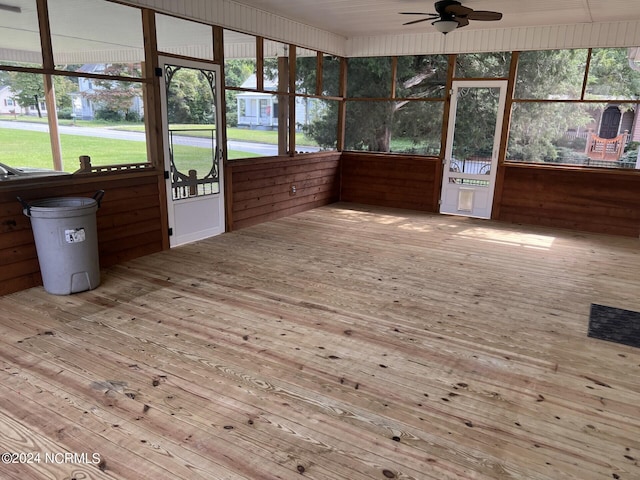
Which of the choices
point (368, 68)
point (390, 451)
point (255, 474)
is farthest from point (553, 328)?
point (368, 68)

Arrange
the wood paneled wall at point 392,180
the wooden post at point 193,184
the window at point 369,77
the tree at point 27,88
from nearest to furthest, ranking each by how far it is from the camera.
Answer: the tree at point 27,88
the wooden post at point 193,184
the wood paneled wall at point 392,180
the window at point 369,77

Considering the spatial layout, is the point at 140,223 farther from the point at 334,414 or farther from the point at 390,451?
the point at 390,451

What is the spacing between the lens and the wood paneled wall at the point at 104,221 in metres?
3.76

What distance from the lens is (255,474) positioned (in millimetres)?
1950

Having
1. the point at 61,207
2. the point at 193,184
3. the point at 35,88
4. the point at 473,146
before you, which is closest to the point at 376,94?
the point at 473,146

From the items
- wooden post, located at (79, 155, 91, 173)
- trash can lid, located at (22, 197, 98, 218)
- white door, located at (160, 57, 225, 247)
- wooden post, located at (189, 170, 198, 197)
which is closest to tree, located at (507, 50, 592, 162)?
white door, located at (160, 57, 225, 247)

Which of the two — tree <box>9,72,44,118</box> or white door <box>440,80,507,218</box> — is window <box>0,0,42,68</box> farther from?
white door <box>440,80,507,218</box>

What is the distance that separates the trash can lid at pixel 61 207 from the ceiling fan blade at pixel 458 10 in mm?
3996

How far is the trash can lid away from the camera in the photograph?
3.54 m

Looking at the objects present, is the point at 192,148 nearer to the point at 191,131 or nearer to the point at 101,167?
the point at 191,131

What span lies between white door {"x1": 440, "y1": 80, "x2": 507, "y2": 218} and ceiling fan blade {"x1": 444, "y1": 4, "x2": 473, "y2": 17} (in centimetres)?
249

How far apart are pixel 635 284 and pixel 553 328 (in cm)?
174

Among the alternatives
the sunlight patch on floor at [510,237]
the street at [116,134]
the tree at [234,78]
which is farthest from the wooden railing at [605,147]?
the tree at [234,78]

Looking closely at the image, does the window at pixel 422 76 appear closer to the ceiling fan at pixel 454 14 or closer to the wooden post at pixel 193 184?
the ceiling fan at pixel 454 14
